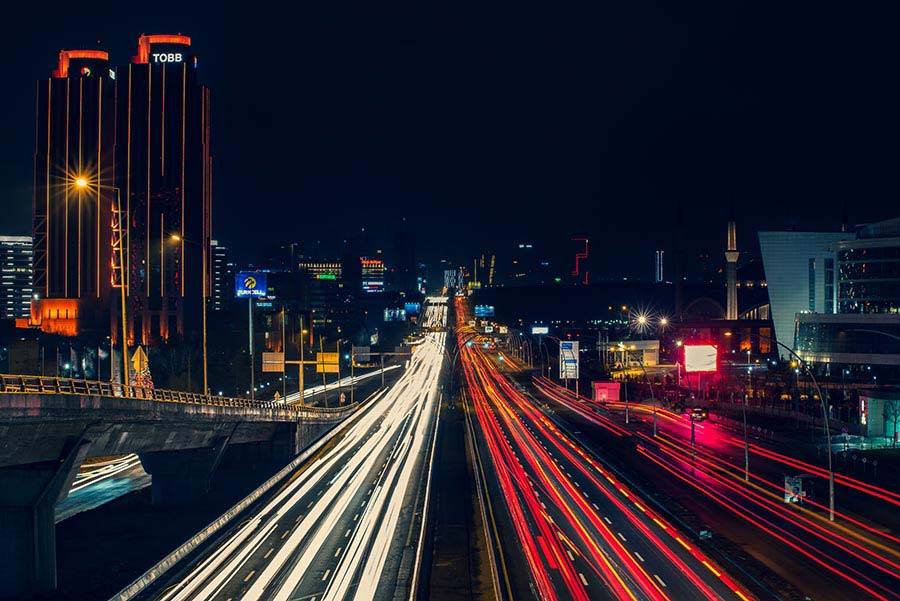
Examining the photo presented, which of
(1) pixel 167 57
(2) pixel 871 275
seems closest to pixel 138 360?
(2) pixel 871 275

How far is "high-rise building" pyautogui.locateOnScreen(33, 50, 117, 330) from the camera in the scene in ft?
553

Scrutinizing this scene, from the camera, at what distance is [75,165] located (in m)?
168

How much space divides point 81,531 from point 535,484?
24395 millimetres

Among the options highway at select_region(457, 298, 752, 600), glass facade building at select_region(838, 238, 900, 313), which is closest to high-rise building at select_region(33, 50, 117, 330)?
highway at select_region(457, 298, 752, 600)

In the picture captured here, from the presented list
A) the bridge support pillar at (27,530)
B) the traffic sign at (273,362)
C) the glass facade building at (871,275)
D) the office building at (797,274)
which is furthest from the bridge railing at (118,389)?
the office building at (797,274)

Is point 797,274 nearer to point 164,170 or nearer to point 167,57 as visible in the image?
point 164,170

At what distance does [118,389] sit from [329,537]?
20806 mm

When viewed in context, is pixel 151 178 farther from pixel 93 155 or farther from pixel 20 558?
pixel 20 558

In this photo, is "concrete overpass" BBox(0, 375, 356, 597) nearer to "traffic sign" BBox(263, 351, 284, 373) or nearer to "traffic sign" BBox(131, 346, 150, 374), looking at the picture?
"traffic sign" BBox(131, 346, 150, 374)

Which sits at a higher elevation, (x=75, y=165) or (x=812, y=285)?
(x=75, y=165)

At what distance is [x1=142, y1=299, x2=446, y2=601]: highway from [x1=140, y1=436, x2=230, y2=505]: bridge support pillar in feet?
16.0

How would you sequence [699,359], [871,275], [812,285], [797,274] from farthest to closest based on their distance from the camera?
[812,285] < [797,274] < [871,275] < [699,359]

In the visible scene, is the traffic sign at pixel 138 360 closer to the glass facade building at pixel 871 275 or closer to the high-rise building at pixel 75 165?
the high-rise building at pixel 75 165

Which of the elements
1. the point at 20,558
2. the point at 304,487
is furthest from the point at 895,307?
the point at 20,558
